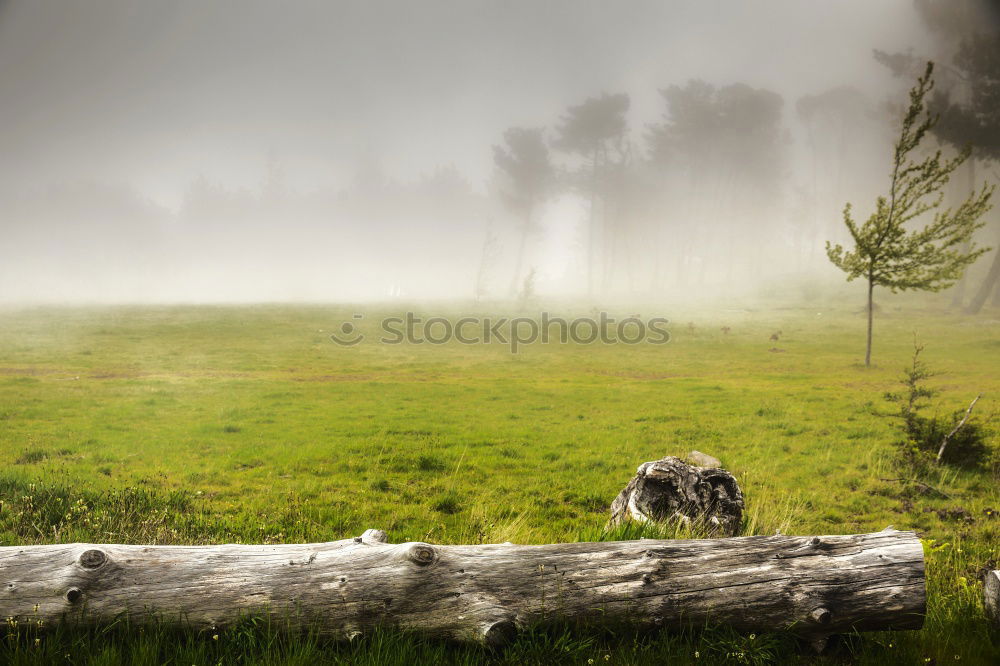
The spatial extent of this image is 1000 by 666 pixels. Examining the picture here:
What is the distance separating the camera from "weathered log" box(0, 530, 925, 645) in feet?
9.85

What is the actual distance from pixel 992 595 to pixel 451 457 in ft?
34.7

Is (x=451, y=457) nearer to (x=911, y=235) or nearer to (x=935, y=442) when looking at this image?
(x=935, y=442)

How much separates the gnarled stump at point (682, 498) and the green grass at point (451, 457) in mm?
650

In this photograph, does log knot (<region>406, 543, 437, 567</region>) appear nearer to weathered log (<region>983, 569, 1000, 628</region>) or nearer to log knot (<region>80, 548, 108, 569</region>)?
log knot (<region>80, 548, 108, 569</region>)

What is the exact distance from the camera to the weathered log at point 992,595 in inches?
139

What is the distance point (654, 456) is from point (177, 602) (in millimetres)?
11778

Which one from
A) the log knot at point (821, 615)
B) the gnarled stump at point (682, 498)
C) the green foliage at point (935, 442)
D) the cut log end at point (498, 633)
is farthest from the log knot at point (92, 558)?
the green foliage at point (935, 442)

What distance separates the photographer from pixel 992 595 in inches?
142

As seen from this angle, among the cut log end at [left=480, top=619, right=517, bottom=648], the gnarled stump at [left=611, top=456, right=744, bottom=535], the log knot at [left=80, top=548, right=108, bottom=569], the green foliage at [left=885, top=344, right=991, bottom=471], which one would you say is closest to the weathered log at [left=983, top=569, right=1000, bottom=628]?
the gnarled stump at [left=611, top=456, right=744, bottom=535]

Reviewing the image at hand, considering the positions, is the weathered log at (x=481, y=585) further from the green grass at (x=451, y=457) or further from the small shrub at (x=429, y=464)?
the small shrub at (x=429, y=464)

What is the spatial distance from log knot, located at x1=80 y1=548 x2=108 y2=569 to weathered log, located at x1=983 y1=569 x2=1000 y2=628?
6590mm

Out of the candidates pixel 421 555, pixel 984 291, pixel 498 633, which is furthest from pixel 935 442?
pixel 984 291

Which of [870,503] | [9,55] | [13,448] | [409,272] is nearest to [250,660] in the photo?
[870,503]

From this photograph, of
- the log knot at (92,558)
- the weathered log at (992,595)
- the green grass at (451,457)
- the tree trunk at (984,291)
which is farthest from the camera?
the tree trunk at (984,291)
